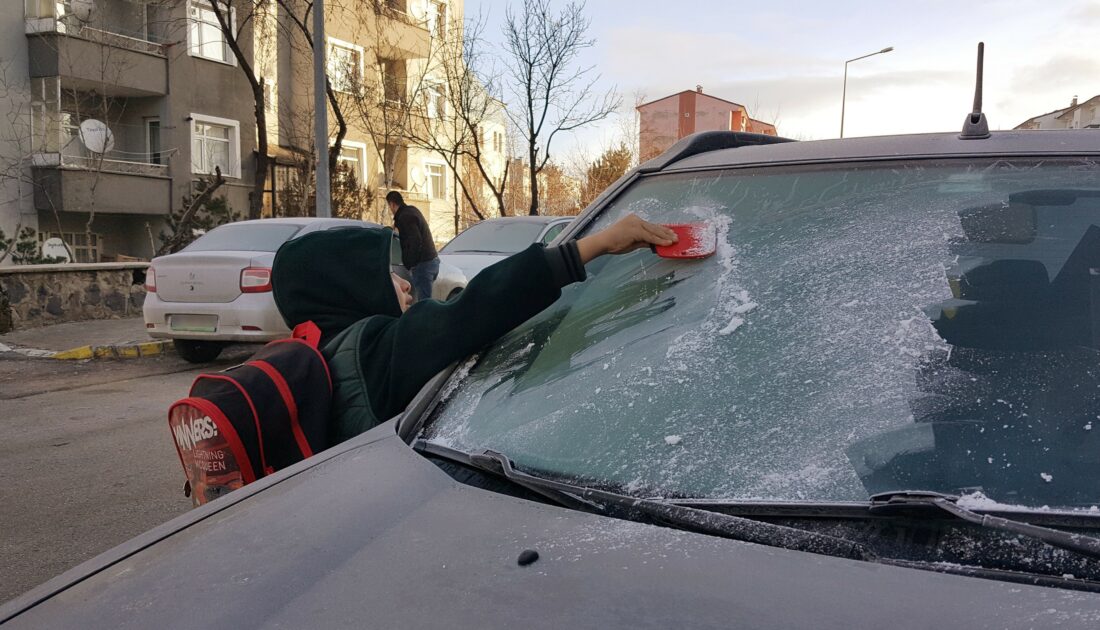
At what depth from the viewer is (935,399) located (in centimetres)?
143

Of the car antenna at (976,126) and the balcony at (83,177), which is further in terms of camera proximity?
the balcony at (83,177)

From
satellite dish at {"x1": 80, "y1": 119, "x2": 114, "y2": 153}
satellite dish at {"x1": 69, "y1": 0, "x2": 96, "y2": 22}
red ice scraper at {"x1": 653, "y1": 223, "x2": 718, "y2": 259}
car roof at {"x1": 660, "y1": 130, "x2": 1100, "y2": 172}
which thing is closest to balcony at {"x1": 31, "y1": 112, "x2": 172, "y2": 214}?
satellite dish at {"x1": 80, "y1": 119, "x2": 114, "y2": 153}

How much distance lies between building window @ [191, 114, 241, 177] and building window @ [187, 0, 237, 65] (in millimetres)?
1698

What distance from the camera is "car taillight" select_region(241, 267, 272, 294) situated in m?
8.77

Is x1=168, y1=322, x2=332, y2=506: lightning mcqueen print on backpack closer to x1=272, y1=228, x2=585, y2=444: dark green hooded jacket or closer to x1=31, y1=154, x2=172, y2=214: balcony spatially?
x1=272, y1=228, x2=585, y2=444: dark green hooded jacket

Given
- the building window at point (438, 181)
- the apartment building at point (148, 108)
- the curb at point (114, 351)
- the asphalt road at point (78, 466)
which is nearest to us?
the asphalt road at point (78, 466)

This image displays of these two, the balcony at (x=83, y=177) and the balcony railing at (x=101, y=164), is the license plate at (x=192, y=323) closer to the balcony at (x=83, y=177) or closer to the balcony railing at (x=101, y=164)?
the balcony railing at (x=101, y=164)

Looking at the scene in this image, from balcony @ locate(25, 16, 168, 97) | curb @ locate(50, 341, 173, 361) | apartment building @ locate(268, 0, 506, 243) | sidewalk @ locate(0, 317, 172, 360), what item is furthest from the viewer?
apartment building @ locate(268, 0, 506, 243)

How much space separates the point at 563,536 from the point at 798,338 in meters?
0.61

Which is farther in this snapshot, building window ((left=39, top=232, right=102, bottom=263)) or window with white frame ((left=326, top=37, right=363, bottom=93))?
window with white frame ((left=326, top=37, right=363, bottom=93))

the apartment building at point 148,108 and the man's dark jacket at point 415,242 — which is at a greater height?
the apartment building at point 148,108

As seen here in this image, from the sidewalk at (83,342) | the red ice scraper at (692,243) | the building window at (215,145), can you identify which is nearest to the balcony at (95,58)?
the building window at (215,145)

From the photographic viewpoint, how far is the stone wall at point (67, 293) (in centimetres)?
1151

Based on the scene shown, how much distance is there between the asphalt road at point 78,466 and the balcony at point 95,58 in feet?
44.0
